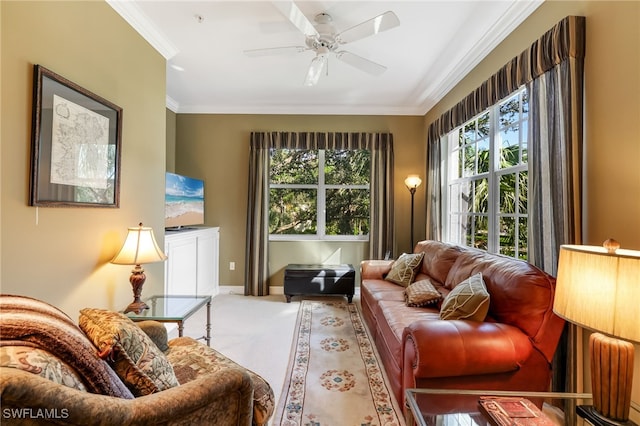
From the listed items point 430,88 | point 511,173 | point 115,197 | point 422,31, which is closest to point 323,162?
point 430,88

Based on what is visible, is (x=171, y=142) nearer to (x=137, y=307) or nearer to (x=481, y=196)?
(x=137, y=307)

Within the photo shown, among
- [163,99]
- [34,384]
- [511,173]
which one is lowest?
[34,384]

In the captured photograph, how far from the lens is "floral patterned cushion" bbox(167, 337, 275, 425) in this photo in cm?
133

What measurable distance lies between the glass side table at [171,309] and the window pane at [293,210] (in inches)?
91.2

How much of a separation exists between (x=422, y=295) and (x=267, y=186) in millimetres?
2747

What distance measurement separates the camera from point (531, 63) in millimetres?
2041

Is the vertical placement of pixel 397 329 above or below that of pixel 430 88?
below

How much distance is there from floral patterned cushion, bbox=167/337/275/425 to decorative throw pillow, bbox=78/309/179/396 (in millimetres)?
282

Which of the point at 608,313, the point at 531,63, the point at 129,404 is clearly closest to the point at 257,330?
the point at 129,404

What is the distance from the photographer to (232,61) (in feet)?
10.4

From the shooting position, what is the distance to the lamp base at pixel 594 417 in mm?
1103

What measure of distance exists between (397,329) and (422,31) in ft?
7.97

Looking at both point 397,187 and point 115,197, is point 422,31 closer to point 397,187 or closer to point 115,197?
point 397,187

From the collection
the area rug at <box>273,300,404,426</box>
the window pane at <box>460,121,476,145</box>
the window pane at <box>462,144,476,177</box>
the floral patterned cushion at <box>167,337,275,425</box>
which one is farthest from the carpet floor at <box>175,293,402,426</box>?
the window pane at <box>460,121,476,145</box>
